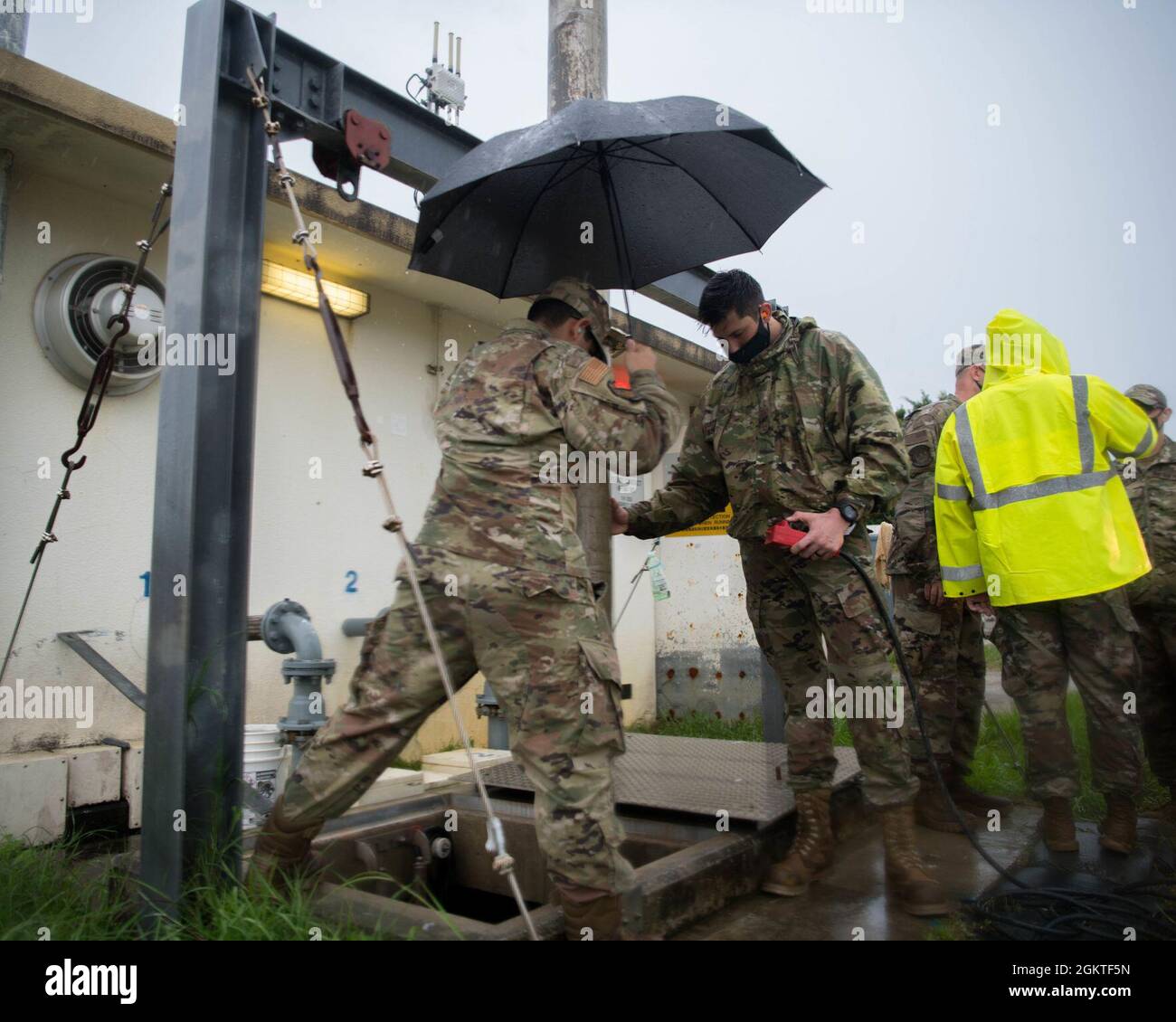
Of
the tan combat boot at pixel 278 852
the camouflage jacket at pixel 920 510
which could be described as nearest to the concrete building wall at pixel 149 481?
the tan combat boot at pixel 278 852

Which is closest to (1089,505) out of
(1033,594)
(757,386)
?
(1033,594)

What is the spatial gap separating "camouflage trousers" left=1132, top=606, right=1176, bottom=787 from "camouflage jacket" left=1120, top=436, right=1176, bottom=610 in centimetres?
10

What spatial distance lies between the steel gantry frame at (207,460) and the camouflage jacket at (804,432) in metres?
1.81

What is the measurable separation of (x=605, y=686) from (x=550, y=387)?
0.85m

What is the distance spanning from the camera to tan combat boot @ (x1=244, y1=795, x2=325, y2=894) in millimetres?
Result: 2371

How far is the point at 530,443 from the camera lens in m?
2.43

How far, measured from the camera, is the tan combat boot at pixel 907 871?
274 cm

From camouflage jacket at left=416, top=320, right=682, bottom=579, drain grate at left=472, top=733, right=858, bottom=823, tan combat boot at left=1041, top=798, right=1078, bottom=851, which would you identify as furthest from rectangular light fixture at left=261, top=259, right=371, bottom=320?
tan combat boot at left=1041, top=798, right=1078, bottom=851

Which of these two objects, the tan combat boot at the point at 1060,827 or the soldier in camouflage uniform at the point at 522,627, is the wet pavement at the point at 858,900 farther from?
the soldier in camouflage uniform at the point at 522,627

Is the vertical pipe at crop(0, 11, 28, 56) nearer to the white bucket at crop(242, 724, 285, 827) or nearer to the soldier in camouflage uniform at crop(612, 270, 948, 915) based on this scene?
the white bucket at crop(242, 724, 285, 827)

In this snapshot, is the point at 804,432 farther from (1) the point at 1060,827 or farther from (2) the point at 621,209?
(1) the point at 1060,827

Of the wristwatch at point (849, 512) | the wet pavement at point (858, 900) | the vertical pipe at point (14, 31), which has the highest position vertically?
the vertical pipe at point (14, 31)

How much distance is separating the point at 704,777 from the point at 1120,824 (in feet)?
5.59
